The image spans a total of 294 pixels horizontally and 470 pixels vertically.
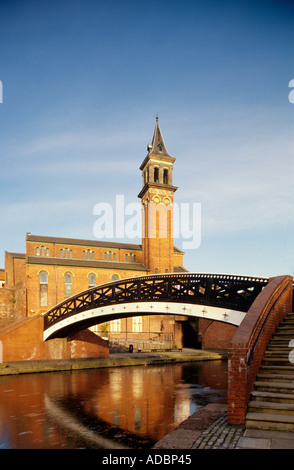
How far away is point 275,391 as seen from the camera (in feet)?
24.3

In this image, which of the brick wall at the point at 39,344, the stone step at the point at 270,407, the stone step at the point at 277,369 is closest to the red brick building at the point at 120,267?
the brick wall at the point at 39,344

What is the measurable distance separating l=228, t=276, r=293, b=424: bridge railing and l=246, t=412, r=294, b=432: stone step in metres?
0.21

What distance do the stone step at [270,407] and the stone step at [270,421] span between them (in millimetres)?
96

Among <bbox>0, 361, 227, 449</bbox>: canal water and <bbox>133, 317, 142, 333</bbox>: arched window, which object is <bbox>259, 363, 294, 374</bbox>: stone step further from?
<bbox>133, 317, 142, 333</bbox>: arched window

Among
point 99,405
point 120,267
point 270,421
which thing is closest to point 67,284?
point 120,267

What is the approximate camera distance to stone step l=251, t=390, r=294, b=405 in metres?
7.05

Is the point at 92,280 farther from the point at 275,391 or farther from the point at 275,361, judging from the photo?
the point at 275,391

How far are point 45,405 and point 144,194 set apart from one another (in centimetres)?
3432

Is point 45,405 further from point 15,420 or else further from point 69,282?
point 69,282

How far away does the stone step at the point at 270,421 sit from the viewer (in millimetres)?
6414

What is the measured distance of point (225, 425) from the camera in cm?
709

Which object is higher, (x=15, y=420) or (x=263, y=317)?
(x=263, y=317)
